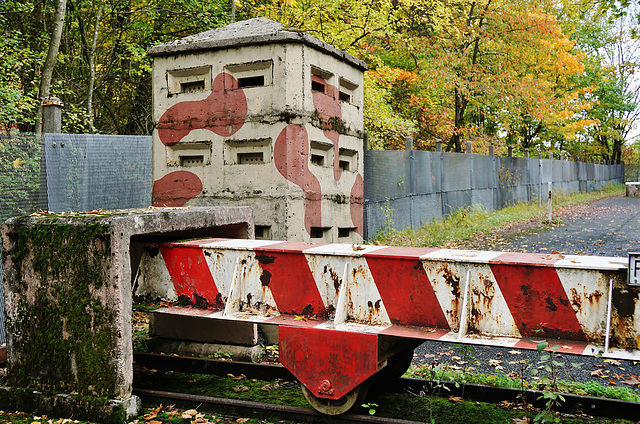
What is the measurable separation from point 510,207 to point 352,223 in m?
14.9

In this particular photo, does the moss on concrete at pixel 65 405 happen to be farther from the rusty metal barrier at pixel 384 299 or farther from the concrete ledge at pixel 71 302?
the rusty metal barrier at pixel 384 299

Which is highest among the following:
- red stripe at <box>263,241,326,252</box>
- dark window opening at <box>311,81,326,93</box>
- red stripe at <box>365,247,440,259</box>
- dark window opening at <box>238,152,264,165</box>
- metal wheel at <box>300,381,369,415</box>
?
dark window opening at <box>311,81,326,93</box>

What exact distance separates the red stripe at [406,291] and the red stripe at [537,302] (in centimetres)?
44

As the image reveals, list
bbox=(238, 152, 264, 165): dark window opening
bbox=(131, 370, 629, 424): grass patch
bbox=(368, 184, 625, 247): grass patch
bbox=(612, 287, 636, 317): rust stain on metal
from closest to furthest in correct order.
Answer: bbox=(612, 287, 636, 317): rust stain on metal
bbox=(131, 370, 629, 424): grass patch
bbox=(238, 152, 264, 165): dark window opening
bbox=(368, 184, 625, 247): grass patch

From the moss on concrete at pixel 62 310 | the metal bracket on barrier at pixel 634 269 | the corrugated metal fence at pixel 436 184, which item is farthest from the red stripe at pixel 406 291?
the corrugated metal fence at pixel 436 184

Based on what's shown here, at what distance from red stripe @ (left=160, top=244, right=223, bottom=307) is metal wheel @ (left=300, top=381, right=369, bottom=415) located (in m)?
1.01

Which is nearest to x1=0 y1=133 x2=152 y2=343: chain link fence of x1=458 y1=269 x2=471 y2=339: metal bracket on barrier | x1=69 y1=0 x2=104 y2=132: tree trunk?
x1=458 y1=269 x2=471 y2=339: metal bracket on barrier

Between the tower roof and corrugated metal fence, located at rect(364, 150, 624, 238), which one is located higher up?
the tower roof

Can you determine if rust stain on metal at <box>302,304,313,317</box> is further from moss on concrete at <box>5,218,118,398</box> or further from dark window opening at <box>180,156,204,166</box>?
dark window opening at <box>180,156,204,166</box>

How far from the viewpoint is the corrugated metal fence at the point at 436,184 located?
12023mm

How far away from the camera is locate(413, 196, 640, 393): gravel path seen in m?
4.95

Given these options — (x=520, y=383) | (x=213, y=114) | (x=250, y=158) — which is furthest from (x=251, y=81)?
(x=520, y=383)

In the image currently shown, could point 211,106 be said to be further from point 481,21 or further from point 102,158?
point 481,21

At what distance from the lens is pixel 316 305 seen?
380cm
